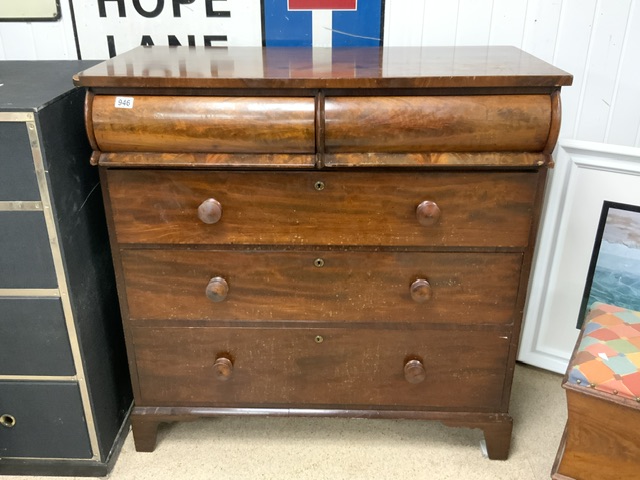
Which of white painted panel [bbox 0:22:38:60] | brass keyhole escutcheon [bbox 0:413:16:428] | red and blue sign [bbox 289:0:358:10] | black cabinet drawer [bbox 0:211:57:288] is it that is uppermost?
red and blue sign [bbox 289:0:358:10]

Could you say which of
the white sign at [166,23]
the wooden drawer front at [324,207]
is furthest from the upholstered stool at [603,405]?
the white sign at [166,23]

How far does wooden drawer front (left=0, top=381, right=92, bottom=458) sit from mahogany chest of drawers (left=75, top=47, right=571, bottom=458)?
16 centimetres

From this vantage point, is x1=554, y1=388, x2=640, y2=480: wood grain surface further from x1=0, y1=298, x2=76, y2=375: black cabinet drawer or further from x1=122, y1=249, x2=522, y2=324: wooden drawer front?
x1=0, y1=298, x2=76, y2=375: black cabinet drawer

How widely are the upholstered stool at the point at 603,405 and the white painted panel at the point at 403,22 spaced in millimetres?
924

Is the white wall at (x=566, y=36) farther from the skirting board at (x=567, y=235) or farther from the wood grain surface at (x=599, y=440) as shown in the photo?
the wood grain surface at (x=599, y=440)

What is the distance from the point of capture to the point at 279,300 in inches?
55.5

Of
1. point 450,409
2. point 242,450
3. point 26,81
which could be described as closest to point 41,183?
point 26,81

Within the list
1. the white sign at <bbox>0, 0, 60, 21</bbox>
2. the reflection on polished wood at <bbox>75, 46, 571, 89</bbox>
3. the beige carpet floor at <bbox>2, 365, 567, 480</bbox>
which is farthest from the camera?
the white sign at <bbox>0, 0, 60, 21</bbox>

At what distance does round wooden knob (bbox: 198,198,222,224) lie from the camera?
4.19 feet

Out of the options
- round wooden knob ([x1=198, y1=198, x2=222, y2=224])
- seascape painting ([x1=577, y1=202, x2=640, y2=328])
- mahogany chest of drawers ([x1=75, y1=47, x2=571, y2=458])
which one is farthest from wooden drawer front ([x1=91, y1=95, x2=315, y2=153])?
seascape painting ([x1=577, y1=202, x2=640, y2=328])

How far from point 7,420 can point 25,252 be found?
0.50 metres

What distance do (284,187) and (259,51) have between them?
19.6 inches

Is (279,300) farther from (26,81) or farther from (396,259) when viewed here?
(26,81)

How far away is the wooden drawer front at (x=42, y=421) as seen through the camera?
1.43 meters
